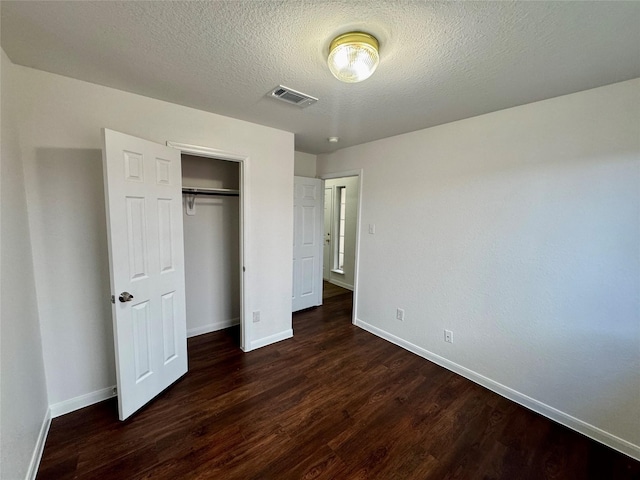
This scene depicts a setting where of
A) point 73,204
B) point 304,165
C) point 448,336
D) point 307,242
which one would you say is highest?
point 304,165

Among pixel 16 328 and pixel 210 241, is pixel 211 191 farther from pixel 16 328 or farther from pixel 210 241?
pixel 16 328

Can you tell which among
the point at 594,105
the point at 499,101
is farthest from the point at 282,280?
the point at 594,105

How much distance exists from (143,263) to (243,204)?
105 centimetres

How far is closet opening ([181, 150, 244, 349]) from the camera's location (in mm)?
2959

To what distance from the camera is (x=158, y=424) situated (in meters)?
1.85

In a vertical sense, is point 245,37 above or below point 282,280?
above

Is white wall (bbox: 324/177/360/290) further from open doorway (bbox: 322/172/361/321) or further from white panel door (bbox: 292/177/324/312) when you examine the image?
white panel door (bbox: 292/177/324/312)

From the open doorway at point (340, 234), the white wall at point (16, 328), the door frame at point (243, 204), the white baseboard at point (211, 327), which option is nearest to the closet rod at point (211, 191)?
the door frame at point (243, 204)

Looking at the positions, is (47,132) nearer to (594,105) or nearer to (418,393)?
(418,393)

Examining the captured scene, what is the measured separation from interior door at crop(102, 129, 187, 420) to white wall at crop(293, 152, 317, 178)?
79.1 inches

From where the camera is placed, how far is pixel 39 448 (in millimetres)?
1601

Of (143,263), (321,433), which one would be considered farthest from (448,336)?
(143,263)

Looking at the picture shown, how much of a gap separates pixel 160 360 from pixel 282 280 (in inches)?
53.9

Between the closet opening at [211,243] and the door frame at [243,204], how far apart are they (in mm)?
86
